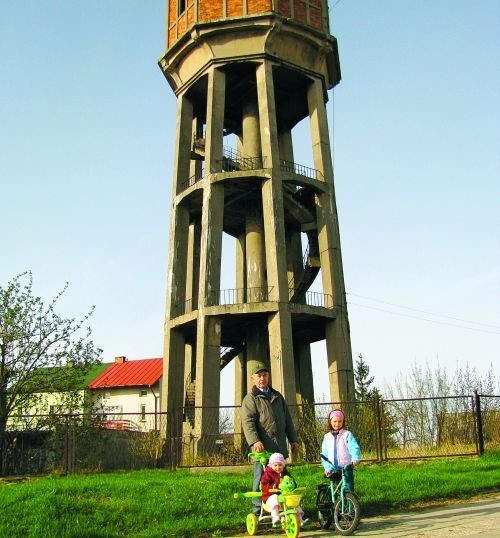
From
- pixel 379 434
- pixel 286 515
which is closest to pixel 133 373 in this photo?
pixel 379 434

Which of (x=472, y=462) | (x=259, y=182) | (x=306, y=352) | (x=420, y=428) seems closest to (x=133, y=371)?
(x=306, y=352)

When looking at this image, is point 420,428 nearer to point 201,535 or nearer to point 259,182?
point 259,182

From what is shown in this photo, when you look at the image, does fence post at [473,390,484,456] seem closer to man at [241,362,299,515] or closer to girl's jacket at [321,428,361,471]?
man at [241,362,299,515]

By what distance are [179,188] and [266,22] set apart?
234 inches

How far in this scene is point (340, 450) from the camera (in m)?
7.04

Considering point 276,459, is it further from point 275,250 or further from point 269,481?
point 275,250

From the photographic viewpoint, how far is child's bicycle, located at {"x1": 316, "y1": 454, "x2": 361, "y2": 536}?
660 cm

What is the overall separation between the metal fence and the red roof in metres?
25.4

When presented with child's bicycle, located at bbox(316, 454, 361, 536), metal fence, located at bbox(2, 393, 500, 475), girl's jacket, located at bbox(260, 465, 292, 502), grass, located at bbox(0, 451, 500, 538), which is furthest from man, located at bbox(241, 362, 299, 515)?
metal fence, located at bbox(2, 393, 500, 475)

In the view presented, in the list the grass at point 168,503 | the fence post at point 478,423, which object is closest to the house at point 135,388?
the fence post at point 478,423

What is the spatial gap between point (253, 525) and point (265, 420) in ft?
3.66

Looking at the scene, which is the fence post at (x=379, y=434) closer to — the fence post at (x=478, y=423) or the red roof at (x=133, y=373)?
the fence post at (x=478, y=423)

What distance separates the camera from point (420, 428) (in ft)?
54.7

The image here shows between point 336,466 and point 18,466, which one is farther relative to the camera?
point 18,466
